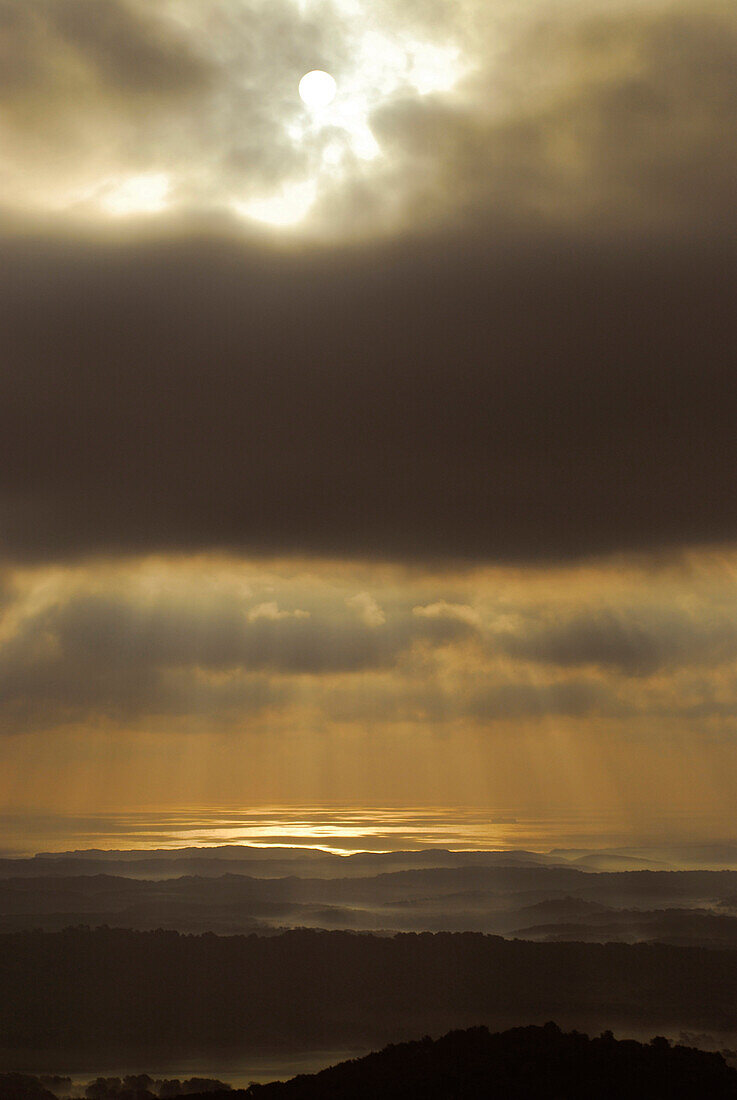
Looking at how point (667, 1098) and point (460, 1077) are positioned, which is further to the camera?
point (460, 1077)

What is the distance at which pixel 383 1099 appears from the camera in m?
199

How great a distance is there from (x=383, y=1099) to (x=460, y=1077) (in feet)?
49.1

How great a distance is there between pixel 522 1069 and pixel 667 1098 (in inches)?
1023

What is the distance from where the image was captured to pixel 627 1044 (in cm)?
19825

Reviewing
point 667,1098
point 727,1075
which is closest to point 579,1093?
point 667,1098

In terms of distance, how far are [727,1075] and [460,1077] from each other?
4587 cm

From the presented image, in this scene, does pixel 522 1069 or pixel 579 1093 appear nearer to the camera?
pixel 579 1093

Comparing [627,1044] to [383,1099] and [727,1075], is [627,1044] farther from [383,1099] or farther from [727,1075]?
[383,1099]

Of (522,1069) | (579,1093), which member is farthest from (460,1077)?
(579,1093)

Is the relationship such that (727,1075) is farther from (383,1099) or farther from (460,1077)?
(383,1099)

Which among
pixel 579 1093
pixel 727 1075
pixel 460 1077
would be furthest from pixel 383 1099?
pixel 727 1075

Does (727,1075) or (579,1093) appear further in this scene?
(727,1075)

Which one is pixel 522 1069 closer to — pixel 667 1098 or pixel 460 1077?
pixel 460 1077

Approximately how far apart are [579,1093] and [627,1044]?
78.3 ft
